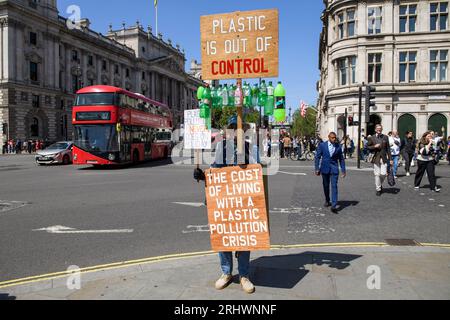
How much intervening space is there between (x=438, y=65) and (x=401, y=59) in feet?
9.94

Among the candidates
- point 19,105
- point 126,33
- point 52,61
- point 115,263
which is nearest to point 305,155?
point 115,263

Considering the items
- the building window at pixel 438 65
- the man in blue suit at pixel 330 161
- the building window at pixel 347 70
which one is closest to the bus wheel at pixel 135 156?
the man in blue suit at pixel 330 161

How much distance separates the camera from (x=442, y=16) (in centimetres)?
3241

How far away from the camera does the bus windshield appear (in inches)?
758

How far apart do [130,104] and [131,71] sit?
60.1 m

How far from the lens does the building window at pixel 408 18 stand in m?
32.8

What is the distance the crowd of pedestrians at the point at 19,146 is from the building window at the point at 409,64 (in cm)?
3978

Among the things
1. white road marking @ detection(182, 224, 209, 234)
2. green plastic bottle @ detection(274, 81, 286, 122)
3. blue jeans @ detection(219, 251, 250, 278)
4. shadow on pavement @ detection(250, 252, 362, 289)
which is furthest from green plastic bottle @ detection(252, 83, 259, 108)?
white road marking @ detection(182, 224, 209, 234)

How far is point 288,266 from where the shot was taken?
15.3 ft

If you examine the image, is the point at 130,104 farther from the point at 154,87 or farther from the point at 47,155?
the point at 154,87

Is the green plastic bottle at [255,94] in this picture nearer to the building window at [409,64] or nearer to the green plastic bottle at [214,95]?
the green plastic bottle at [214,95]

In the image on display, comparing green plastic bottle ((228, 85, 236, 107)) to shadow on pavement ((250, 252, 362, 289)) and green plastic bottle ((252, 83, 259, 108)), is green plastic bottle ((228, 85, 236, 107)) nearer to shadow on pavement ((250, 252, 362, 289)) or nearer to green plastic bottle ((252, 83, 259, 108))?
green plastic bottle ((252, 83, 259, 108))

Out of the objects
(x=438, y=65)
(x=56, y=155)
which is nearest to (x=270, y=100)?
(x=56, y=155)

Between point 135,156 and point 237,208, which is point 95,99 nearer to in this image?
point 135,156
